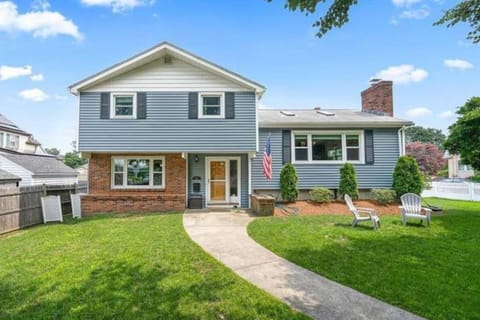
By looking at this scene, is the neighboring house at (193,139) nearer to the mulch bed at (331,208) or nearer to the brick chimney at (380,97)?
the mulch bed at (331,208)

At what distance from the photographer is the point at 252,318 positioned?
3.14 metres

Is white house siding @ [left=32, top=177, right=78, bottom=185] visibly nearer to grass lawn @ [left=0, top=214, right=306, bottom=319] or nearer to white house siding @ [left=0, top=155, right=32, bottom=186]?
A: white house siding @ [left=0, top=155, right=32, bottom=186]

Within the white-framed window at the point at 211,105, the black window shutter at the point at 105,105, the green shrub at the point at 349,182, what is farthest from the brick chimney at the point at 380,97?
the black window shutter at the point at 105,105

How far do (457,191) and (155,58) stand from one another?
17790 mm

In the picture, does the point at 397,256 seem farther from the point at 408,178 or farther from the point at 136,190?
the point at 136,190

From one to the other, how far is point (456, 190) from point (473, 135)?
6716 mm

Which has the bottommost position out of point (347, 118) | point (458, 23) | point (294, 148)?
point (294, 148)

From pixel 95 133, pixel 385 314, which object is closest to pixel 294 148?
pixel 95 133

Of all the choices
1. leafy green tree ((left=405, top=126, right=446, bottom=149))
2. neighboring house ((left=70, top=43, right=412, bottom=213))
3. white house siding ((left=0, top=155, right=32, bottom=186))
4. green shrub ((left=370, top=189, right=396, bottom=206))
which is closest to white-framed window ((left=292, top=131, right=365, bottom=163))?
neighboring house ((left=70, top=43, right=412, bottom=213))

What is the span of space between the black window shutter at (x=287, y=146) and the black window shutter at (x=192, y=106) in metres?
4.18

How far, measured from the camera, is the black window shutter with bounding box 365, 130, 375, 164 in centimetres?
1255

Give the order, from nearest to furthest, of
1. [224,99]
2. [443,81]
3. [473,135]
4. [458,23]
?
[458,23]
[473,135]
[224,99]
[443,81]

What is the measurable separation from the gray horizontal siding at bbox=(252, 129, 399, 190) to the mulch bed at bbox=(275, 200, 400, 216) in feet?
3.73

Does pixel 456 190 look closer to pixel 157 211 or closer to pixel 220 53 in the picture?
pixel 220 53
